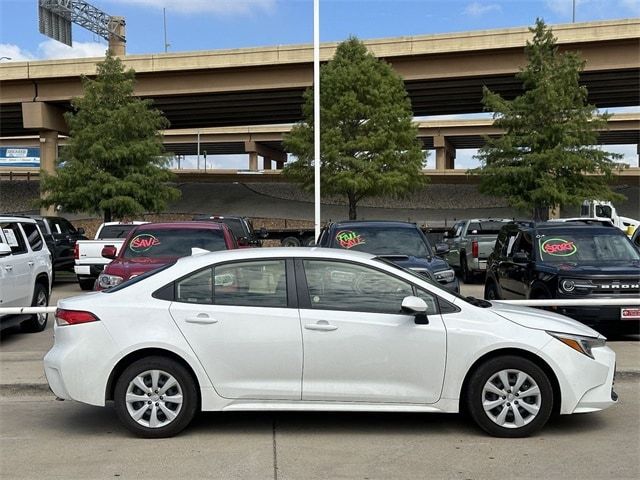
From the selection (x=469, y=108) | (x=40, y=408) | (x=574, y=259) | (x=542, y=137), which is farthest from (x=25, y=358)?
(x=469, y=108)

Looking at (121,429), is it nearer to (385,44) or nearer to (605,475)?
(605,475)

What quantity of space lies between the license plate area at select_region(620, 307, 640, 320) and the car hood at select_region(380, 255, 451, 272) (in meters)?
2.50

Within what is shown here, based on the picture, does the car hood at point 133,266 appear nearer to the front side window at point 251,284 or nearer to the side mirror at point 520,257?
the front side window at point 251,284

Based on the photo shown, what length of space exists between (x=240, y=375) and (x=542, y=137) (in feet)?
66.9

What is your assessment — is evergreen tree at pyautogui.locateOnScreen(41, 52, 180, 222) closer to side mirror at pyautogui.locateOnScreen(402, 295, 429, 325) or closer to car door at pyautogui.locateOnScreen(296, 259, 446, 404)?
car door at pyautogui.locateOnScreen(296, 259, 446, 404)

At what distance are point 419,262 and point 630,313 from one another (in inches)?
115

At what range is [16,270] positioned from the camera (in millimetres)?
9719

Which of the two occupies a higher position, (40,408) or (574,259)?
(574,259)

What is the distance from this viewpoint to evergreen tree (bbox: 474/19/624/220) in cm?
2347

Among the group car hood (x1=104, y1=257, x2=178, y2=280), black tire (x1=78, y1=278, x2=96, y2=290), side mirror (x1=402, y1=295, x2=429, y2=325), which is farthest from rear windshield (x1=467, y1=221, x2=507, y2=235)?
side mirror (x1=402, y1=295, x2=429, y2=325)

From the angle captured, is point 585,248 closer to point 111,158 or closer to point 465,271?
point 465,271

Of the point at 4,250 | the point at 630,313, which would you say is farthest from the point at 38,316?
the point at 630,313

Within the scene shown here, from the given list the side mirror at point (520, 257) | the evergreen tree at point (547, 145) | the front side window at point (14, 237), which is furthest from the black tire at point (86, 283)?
the evergreen tree at point (547, 145)

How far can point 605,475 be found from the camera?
475cm
